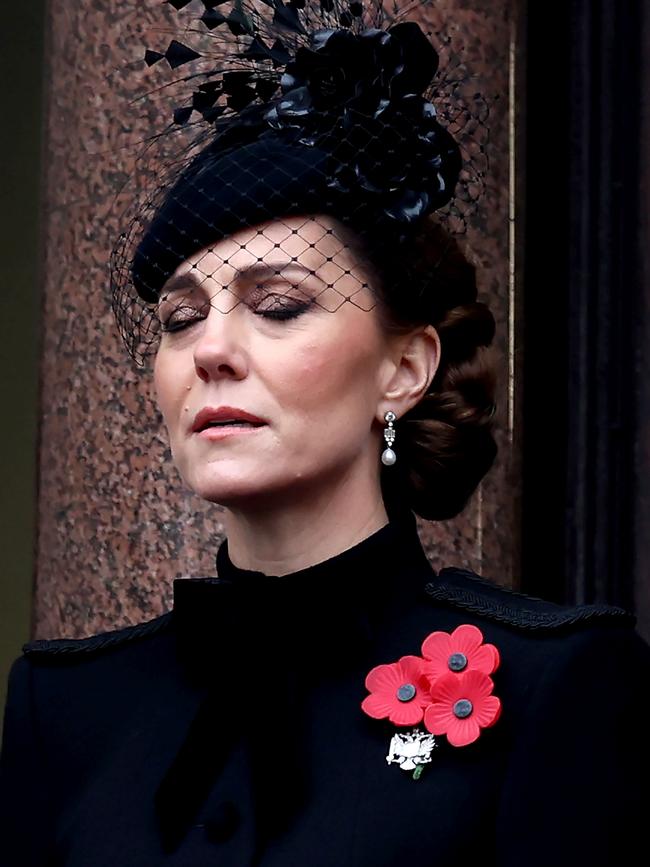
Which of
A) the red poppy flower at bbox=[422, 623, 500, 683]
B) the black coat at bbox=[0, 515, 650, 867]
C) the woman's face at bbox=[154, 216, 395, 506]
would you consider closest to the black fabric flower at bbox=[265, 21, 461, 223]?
the woman's face at bbox=[154, 216, 395, 506]

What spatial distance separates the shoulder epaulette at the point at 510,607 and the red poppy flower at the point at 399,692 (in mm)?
136

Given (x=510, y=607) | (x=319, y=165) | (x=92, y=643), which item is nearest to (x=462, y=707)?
(x=510, y=607)

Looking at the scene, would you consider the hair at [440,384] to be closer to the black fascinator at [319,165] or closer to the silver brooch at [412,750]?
the black fascinator at [319,165]

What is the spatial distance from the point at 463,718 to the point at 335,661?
261 mm

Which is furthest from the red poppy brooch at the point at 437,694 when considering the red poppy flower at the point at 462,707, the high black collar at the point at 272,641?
the high black collar at the point at 272,641

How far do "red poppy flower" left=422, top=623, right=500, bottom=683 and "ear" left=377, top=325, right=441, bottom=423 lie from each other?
0.39 meters

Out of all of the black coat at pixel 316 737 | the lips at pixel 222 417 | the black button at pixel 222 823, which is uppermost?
the lips at pixel 222 417

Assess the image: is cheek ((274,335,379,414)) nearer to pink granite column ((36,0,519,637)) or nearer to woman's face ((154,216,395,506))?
woman's face ((154,216,395,506))

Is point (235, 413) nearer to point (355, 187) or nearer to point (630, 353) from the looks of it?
point (355, 187)

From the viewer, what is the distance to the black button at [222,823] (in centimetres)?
252

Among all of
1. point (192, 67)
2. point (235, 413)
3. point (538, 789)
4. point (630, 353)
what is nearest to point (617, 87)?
point (630, 353)

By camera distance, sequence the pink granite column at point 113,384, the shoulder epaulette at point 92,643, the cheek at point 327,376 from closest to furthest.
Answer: the cheek at point 327,376 < the shoulder epaulette at point 92,643 < the pink granite column at point 113,384

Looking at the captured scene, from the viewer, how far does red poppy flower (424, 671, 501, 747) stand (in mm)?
2439

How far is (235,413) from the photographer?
8.58ft
